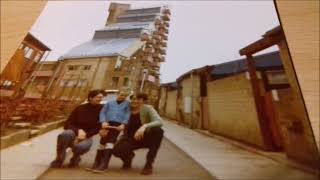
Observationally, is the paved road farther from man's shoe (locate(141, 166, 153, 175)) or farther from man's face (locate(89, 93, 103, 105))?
man's face (locate(89, 93, 103, 105))

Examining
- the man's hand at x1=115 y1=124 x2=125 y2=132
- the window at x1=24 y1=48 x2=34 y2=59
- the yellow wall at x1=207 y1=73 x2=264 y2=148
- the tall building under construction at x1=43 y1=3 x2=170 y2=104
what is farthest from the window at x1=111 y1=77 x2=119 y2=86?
the yellow wall at x1=207 y1=73 x2=264 y2=148

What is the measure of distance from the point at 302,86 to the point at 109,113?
1.61 ft

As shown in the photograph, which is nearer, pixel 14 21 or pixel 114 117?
pixel 14 21

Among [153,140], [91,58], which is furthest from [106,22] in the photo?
[153,140]

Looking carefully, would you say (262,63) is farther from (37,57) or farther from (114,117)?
(37,57)

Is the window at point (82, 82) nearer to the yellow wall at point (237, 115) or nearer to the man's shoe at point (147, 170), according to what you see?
the man's shoe at point (147, 170)

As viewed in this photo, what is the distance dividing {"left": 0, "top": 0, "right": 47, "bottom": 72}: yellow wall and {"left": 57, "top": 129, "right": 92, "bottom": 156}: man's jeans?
1.61ft

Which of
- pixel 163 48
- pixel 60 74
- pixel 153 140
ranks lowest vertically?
pixel 153 140

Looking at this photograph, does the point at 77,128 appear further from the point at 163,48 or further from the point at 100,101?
the point at 163,48

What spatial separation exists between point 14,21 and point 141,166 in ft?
2.96

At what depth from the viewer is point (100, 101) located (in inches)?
30.8

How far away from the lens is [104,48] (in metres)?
Answer: 0.77

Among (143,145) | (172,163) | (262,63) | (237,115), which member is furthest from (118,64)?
(237,115)

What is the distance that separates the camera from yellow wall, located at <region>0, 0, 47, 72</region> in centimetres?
37
